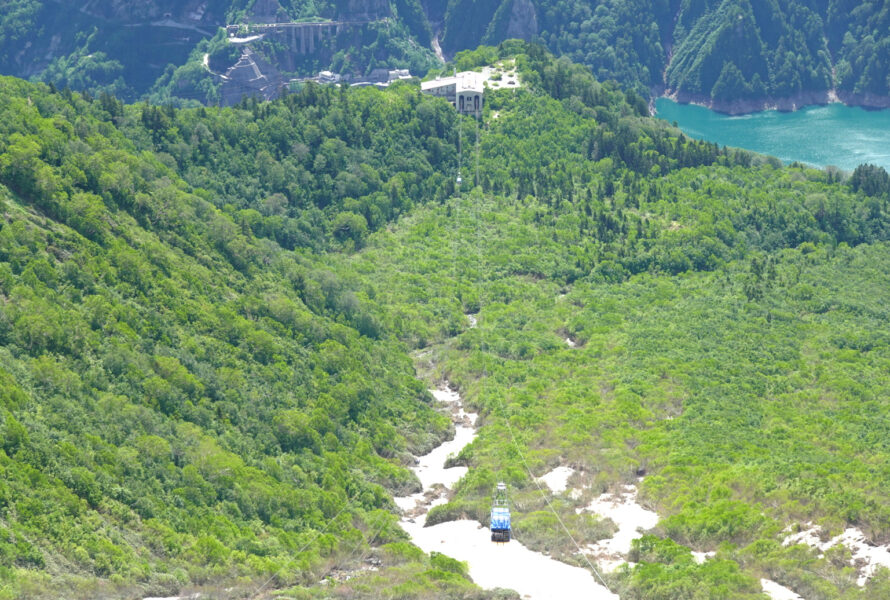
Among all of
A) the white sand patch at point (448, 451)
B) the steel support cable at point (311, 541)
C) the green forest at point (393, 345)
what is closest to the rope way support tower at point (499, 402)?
the green forest at point (393, 345)

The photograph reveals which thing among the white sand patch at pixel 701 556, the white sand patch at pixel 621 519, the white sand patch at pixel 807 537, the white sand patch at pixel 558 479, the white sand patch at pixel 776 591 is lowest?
the white sand patch at pixel 558 479

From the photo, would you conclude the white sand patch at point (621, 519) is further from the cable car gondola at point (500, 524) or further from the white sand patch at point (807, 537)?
the white sand patch at point (807, 537)

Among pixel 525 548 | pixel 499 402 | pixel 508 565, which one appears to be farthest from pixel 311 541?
pixel 499 402

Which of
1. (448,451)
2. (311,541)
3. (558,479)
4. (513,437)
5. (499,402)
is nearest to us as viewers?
(311,541)

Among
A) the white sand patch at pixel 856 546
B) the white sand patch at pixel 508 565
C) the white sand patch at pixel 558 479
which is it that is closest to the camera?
the white sand patch at pixel 856 546

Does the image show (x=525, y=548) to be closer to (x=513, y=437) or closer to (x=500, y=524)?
(x=500, y=524)
